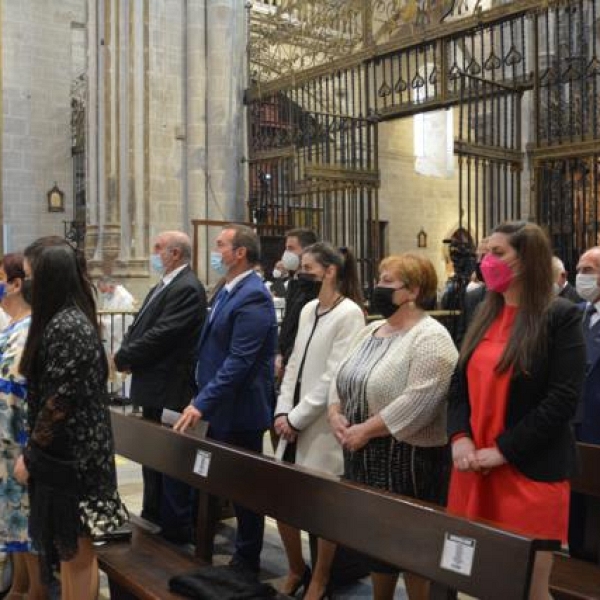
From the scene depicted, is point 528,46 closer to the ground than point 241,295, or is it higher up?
higher up

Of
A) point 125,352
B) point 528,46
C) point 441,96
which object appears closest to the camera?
point 125,352

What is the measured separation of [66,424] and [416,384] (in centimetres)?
132

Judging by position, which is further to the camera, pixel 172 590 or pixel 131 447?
pixel 131 447

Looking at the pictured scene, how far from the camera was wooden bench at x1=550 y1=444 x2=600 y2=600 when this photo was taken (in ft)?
10.2

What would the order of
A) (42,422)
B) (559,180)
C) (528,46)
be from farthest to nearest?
1. (528,46)
2. (559,180)
3. (42,422)

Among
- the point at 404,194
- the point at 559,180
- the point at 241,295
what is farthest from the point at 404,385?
the point at 404,194

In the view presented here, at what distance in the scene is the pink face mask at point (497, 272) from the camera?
2.86m

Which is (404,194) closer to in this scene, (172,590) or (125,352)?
(125,352)

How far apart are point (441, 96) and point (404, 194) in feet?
29.2

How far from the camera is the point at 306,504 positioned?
3.11 m

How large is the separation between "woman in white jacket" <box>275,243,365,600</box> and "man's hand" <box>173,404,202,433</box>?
39 cm

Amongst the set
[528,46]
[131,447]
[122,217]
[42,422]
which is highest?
[528,46]

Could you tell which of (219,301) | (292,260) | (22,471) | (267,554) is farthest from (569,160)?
(22,471)

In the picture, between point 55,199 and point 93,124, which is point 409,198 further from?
point 93,124
